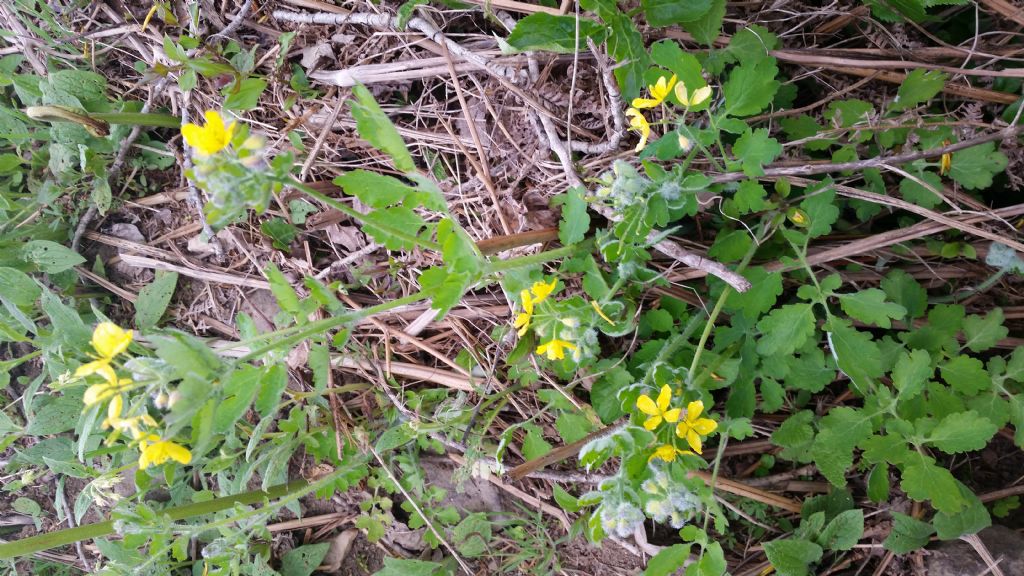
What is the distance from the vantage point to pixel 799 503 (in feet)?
8.80

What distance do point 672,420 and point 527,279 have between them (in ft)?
2.45

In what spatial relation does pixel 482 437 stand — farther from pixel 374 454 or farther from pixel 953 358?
pixel 953 358

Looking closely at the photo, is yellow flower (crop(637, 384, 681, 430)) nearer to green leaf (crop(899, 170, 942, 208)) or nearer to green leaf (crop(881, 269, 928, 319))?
green leaf (crop(881, 269, 928, 319))

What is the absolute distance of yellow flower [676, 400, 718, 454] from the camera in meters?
2.03

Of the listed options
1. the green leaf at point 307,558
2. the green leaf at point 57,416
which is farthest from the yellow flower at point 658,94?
the green leaf at point 57,416

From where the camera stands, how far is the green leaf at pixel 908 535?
2469mm

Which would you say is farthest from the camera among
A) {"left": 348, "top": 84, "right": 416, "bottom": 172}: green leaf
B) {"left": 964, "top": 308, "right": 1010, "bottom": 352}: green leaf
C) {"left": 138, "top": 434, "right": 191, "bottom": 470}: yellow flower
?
{"left": 964, "top": 308, "right": 1010, "bottom": 352}: green leaf

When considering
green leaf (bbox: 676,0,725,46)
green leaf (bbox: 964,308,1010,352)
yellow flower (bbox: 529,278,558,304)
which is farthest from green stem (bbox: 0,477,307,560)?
green leaf (bbox: 964,308,1010,352)

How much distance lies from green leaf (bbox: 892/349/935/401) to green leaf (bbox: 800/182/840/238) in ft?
1.66

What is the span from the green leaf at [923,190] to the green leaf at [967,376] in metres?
0.56

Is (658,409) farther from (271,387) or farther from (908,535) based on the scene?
(908,535)

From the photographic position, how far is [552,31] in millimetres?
2188

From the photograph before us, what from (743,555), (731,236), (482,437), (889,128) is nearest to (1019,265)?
(889,128)

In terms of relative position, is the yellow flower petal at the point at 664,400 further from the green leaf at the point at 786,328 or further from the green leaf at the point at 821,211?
the green leaf at the point at 821,211
